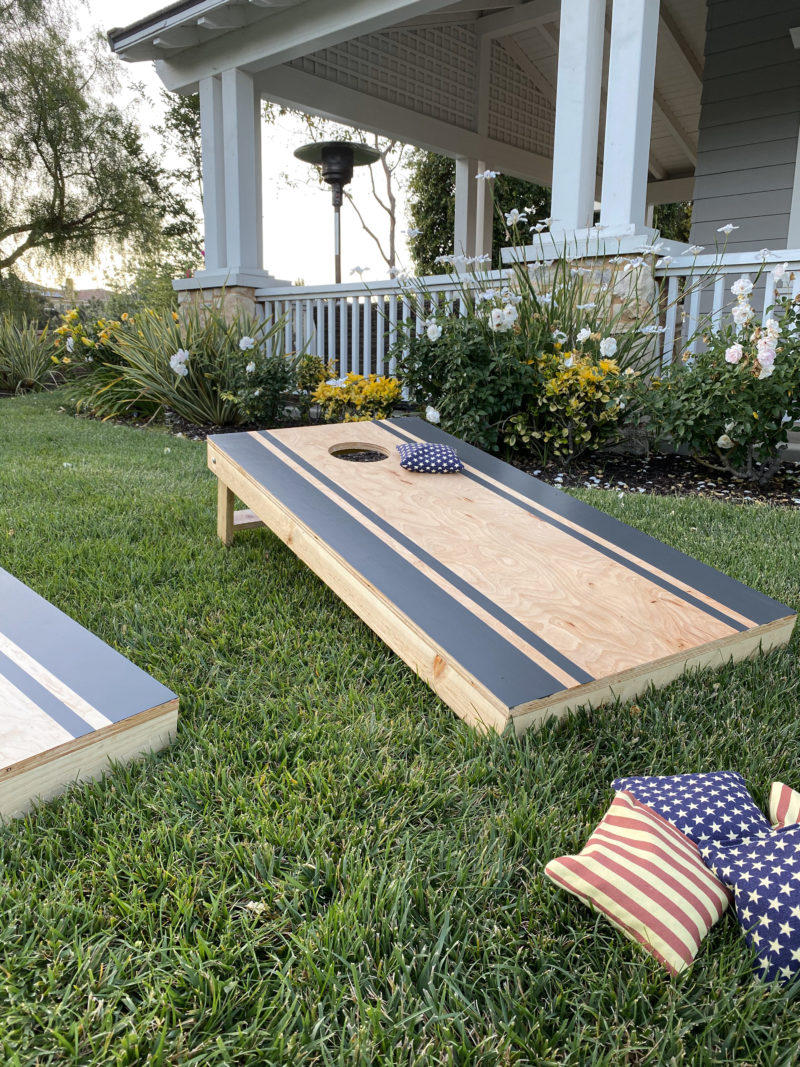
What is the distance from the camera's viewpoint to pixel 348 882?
1.15m

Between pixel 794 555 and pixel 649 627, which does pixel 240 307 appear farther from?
pixel 649 627

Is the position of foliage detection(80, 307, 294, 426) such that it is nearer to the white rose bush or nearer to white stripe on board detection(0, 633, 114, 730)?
the white rose bush

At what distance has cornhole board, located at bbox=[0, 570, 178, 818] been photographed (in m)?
1.30

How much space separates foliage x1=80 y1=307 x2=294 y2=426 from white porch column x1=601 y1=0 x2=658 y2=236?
263 centimetres

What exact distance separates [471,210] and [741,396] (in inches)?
278

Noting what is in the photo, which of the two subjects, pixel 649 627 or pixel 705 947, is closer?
pixel 705 947

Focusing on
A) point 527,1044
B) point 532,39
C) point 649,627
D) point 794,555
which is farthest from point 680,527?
point 532,39

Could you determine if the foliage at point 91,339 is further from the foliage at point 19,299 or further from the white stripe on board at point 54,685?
the foliage at point 19,299

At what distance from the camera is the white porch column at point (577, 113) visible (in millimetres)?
4625

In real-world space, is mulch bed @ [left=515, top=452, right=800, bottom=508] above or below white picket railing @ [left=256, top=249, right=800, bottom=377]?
below

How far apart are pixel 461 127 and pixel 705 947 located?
392 inches

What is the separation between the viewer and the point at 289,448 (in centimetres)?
272

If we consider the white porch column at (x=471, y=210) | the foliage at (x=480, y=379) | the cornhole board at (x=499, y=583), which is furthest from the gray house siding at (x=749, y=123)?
→ the cornhole board at (x=499, y=583)

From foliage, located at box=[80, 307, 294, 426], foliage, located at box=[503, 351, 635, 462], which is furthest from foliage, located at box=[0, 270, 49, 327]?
foliage, located at box=[503, 351, 635, 462]
